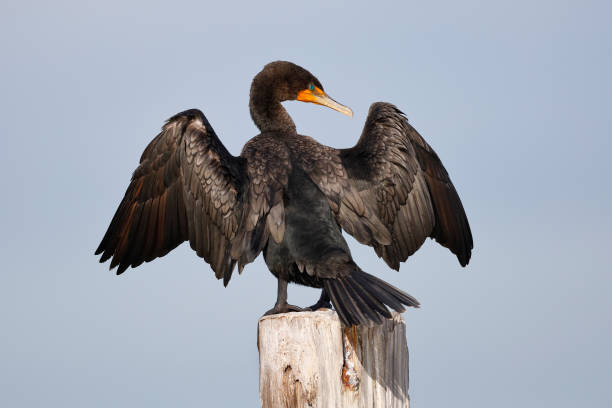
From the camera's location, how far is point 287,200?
515 centimetres

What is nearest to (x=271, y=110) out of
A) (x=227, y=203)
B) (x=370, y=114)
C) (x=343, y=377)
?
(x=370, y=114)

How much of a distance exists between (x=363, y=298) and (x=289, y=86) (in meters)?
2.49

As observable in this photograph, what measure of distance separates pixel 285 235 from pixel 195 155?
88cm

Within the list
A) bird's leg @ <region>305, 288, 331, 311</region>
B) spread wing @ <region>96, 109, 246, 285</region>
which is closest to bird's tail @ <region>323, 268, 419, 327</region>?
bird's leg @ <region>305, 288, 331, 311</region>

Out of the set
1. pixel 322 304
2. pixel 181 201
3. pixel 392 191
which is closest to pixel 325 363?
pixel 322 304

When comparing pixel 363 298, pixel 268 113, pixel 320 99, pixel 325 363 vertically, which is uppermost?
pixel 320 99

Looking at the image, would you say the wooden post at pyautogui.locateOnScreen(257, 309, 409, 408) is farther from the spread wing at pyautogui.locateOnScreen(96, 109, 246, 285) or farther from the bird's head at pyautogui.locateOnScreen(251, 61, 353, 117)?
the bird's head at pyautogui.locateOnScreen(251, 61, 353, 117)

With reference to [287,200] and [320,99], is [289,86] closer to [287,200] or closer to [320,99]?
[320,99]

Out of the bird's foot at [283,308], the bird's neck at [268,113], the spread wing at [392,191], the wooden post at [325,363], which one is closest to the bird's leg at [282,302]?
the bird's foot at [283,308]

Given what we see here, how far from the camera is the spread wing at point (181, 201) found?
527cm

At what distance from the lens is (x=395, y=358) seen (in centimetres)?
427

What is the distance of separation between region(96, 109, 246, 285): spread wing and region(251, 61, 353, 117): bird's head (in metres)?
A: 0.80

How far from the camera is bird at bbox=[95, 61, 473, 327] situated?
4.99 m

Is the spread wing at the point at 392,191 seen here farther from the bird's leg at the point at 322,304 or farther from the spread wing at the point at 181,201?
the spread wing at the point at 181,201
